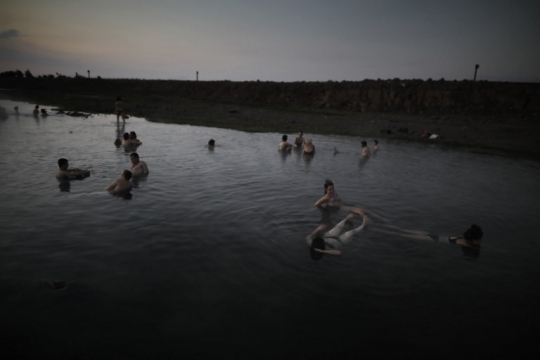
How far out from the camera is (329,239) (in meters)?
7.14

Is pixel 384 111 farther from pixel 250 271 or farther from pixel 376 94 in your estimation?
pixel 250 271

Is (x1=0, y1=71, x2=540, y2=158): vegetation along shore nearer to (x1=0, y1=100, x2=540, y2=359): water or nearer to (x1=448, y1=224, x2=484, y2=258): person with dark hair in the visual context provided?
(x1=0, y1=100, x2=540, y2=359): water

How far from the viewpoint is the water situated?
14.2ft

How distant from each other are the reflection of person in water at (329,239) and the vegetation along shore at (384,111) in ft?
50.6

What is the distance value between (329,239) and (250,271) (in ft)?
7.01

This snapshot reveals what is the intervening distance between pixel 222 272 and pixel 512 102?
36521mm

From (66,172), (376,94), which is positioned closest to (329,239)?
(66,172)

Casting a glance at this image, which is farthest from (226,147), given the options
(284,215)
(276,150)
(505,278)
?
(505,278)

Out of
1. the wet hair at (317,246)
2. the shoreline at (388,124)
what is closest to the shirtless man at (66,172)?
the wet hair at (317,246)

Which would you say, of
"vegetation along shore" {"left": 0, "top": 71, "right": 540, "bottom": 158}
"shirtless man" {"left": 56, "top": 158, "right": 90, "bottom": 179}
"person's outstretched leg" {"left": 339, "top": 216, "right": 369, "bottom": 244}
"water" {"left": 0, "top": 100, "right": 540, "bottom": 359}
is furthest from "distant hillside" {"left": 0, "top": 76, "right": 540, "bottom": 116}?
"person's outstretched leg" {"left": 339, "top": 216, "right": 369, "bottom": 244}

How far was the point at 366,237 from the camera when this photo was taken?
295 inches

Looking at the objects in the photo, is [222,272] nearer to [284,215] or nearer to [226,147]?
[284,215]

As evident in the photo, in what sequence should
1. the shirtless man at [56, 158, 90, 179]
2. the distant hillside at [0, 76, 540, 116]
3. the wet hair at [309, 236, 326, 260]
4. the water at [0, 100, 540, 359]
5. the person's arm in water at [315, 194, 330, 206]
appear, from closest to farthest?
the water at [0, 100, 540, 359] → the wet hair at [309, 236, 326, 260] → the person's arm in water at [315, 194, 330, 206] → the shirtless man at [56, 158, 90, 179] → the distant hillside at [0, 76, 540, 116]

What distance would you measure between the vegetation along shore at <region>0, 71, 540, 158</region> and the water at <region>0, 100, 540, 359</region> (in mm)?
12715
